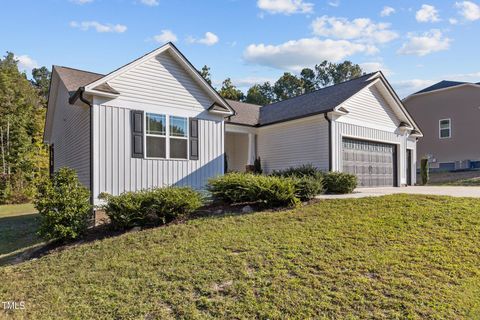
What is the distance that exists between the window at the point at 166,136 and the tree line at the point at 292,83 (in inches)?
1027

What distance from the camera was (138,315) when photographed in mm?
4203

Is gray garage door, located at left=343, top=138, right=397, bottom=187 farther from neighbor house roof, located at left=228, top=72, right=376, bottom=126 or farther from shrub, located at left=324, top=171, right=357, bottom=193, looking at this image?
shrub, located at left=324, top=171, right=357, bottom=193

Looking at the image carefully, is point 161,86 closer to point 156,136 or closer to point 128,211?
point 156,136

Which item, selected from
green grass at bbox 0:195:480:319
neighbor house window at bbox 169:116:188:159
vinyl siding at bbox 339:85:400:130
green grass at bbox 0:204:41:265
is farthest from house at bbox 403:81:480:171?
green grass at bbox 0:204:41:265

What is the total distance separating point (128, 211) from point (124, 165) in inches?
99.4

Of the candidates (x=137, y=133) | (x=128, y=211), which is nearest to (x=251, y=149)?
(x=137, y=133)

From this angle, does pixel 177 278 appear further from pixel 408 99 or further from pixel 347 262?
pixel 408 99

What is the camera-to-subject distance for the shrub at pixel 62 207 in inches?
287

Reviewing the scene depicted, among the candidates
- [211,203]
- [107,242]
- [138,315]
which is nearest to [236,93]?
[211,203]

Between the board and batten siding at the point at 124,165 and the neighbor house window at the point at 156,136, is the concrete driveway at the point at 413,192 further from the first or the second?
the neighbor house window at the point at 156,136

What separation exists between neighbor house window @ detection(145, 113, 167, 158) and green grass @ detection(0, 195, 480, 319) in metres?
3.53

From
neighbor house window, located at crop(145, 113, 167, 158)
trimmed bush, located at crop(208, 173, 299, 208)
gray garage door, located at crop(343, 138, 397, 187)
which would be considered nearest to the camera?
trimmed bush, located at crop(208, 173, 299, 208)

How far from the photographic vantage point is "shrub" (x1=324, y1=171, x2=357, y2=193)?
482 inches

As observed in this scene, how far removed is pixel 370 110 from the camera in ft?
52.9
